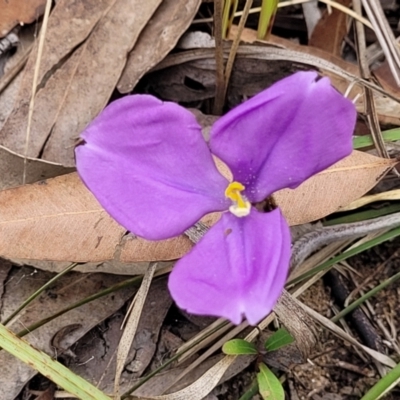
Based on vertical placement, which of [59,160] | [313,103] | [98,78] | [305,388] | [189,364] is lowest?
[305,388]

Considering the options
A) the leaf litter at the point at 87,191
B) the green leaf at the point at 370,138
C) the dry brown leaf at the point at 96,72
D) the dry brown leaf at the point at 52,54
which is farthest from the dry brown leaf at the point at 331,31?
the dry brown leaf at the point at 52,54

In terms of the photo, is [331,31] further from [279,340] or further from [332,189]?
[279,340]

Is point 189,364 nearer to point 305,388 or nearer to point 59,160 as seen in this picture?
point 305,388

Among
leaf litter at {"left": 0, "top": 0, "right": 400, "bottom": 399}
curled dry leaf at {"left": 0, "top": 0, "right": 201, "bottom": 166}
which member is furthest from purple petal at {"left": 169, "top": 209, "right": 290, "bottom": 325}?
curled dry leaf at {"left": 0, "top": 0, "right": 201, "bottom": 166}

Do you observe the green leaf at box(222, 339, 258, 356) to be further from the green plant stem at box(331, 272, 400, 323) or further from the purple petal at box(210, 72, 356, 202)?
the purple petal at box(210, 72, 356, 202)

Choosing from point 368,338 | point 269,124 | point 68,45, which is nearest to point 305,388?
point 368,338

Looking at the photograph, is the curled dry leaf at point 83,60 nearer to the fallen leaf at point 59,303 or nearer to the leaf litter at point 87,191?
the leaf litter at point 87,191
